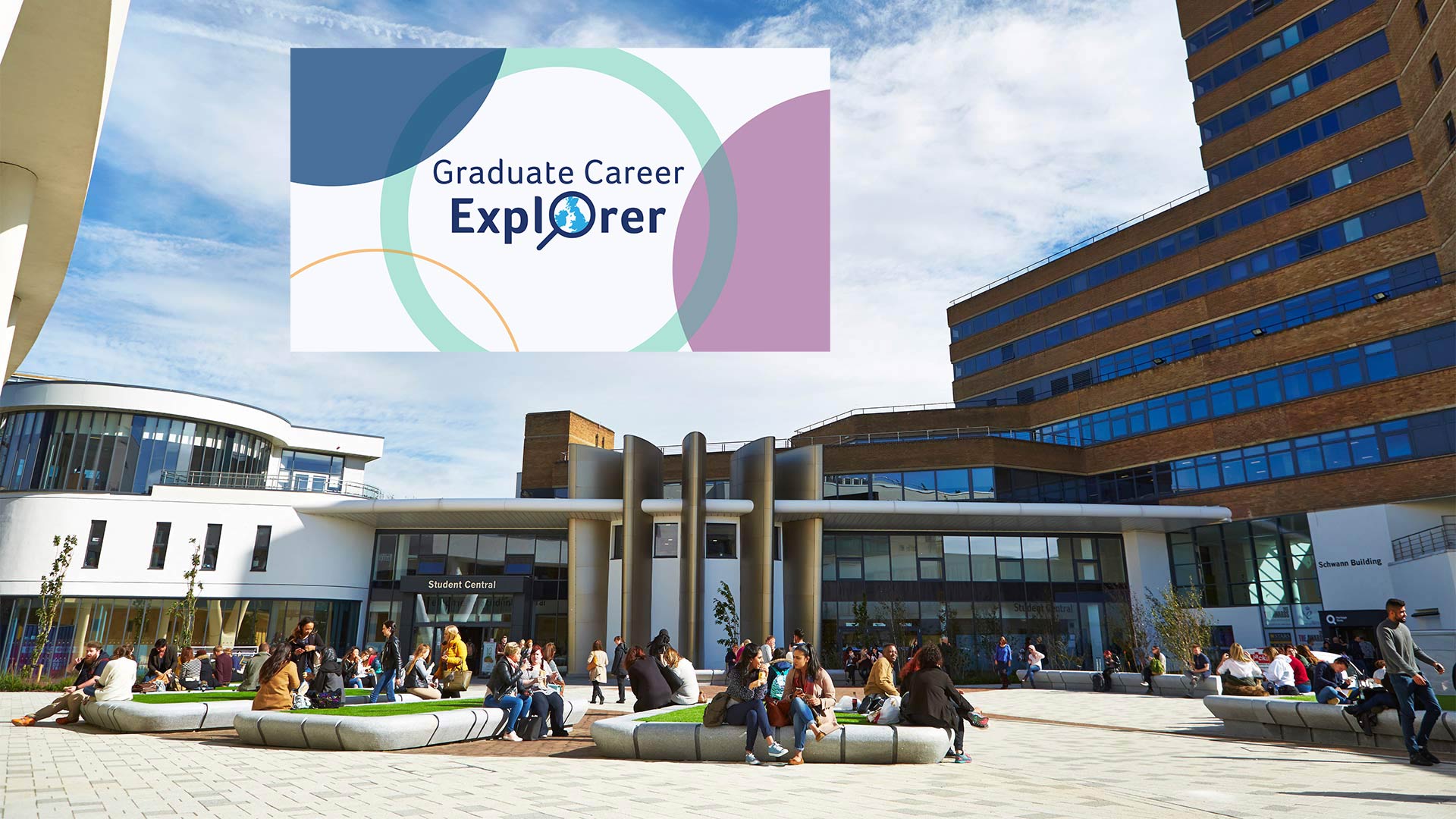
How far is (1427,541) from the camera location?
99.6ft

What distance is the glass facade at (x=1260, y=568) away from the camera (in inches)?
1335

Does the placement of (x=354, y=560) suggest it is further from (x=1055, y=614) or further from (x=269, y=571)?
(x=1055, y=614)

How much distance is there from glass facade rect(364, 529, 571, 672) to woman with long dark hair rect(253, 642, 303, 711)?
23.7 metres

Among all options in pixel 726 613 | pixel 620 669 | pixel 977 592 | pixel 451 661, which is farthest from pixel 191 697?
pixel 977 592

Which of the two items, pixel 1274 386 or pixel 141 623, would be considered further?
pixel 1274 386

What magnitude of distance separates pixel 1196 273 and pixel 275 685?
43.6 meters

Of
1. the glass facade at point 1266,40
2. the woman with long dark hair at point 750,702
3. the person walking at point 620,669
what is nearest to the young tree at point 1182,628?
the person walking at point 620,669

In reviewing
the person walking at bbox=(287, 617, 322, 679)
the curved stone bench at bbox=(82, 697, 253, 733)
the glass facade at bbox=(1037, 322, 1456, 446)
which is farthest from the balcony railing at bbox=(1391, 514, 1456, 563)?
the curved stone bench at bbox=(82, 697, 253, 733)

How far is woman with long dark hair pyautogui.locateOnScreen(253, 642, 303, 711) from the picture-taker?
39.4ft

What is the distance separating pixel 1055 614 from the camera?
3572 centimetres

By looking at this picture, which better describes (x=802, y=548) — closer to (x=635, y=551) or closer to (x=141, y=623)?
(x=635, y=551)

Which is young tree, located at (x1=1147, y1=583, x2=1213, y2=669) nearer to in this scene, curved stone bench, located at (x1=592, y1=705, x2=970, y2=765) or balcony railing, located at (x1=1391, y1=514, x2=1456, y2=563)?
balcony railing, located at (x1=1391, y1=514, x2=1456, y2=563)

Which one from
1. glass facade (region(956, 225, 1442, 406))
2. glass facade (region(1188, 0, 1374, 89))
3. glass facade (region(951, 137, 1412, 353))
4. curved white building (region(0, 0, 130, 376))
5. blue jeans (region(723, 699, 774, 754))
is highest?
glass facade (region(1188, 0, 1374, 89))

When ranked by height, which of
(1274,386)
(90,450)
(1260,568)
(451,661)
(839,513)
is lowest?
(451,661)
